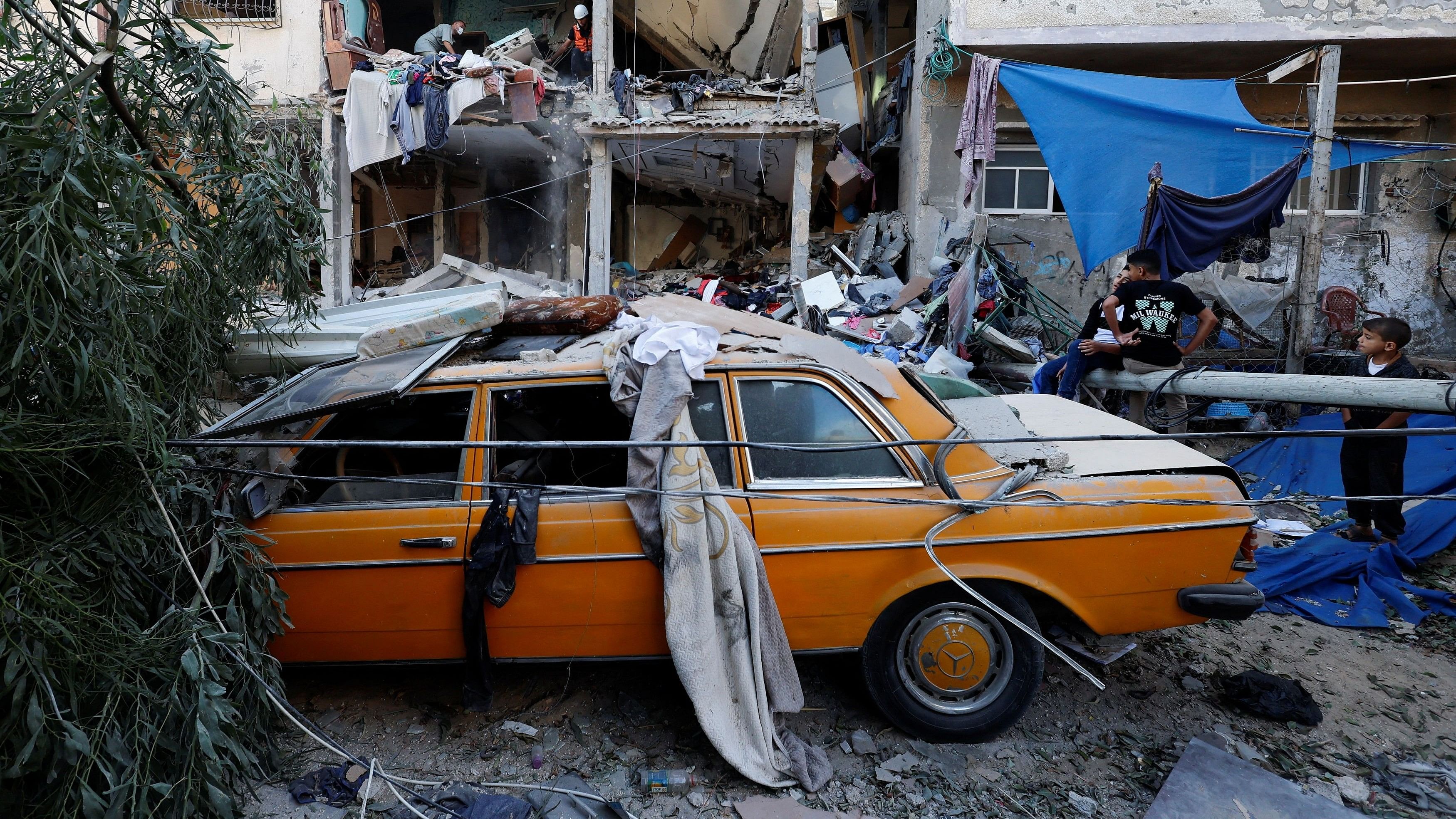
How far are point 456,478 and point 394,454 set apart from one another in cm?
56

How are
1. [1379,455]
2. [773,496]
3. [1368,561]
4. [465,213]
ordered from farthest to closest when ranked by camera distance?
[465,213]
[1379,455]
[1368,561]
[773,496]

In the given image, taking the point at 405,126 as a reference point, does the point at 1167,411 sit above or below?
below

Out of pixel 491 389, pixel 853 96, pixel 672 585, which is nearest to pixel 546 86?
pixel 853 96

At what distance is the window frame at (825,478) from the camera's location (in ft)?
10.6

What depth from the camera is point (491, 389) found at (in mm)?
3322

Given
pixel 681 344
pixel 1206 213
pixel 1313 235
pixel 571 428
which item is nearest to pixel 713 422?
pixel 681 344

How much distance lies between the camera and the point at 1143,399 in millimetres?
5930

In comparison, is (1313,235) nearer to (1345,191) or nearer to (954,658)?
(1345,191)

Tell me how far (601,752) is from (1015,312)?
741 cm

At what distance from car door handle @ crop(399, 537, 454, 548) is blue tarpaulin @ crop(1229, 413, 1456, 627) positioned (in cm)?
463

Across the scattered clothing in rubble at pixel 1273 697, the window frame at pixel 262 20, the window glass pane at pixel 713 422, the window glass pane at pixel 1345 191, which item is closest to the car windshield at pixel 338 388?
the window glass pane at pixel 713 422

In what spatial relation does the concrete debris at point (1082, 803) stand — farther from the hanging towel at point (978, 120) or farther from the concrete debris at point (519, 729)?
the hanging towel at point (978, 120)

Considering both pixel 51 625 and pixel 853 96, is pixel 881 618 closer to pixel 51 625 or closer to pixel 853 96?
pixel 51 625

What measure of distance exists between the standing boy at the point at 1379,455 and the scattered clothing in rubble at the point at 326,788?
6.05m
